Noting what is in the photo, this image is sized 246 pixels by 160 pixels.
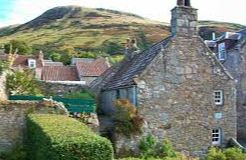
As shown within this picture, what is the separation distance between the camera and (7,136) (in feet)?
65.7

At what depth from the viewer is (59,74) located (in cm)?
5512

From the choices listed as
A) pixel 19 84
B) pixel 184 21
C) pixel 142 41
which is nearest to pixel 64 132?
pixel 184 21

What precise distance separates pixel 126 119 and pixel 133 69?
17.9ft

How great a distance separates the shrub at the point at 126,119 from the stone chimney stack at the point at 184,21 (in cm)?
603

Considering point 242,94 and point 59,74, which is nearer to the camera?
point 242,94

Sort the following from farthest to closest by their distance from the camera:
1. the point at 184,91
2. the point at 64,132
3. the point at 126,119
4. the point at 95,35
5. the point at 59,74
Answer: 1. the point at 95,35
2. the point at 59,74
3. the point at 184,91
4. the point at 126,119
5. the point at 64,132

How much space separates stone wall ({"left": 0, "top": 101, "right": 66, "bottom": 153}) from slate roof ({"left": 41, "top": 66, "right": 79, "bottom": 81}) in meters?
32.6

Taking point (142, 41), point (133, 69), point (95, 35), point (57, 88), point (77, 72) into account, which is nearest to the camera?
point (133, 69)

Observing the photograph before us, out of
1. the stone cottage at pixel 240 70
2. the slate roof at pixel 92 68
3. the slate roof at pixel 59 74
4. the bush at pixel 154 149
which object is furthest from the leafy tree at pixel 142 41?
the bush at pixel 154 149

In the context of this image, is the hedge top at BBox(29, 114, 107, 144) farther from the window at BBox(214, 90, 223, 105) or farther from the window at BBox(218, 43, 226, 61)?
the window at BBox(218, 43, 226, 61)

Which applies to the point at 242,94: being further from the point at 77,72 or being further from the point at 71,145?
the point at 77,72

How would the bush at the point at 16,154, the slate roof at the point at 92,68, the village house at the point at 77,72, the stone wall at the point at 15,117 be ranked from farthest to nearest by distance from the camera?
the slate roof at the point at 92,68 < the village house at the point at 77,72 < the stone wall at the point at 15,117 < the bush at the point at 16,154

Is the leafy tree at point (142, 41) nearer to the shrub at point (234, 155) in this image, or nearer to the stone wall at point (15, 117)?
the shrub at point (234, 155)

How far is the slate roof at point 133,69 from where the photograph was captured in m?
26.0
